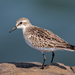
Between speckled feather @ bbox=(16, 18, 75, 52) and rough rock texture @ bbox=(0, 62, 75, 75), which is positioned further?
speckled feather @ bbox=(16, 18, 75, 52)

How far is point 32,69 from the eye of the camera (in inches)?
416

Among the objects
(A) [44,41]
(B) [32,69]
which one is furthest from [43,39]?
(B) [32,69]

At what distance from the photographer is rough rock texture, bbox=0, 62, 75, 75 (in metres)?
9.83

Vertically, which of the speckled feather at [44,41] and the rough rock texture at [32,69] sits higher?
the speckled feather at [44,41]

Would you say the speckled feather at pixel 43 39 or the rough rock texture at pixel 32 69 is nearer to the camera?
the rough rock texture at pixel 32 69

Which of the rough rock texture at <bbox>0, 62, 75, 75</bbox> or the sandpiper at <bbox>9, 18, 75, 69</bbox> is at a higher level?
the sandpiper at <bbox>9, 18, 75, 69</bbox>

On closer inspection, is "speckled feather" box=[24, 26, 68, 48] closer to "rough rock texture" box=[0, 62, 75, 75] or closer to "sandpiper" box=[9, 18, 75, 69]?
"sandpiper" box=[9, 18, 75, 69]

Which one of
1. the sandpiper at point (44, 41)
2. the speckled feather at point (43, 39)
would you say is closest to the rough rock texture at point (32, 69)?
the sandpiper at point (44, 41)

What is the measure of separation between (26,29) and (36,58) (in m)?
7.57

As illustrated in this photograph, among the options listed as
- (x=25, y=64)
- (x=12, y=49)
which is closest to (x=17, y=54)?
(x=12, y=49)

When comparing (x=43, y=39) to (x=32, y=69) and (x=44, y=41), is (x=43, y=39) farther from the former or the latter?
(x=32, y=69)

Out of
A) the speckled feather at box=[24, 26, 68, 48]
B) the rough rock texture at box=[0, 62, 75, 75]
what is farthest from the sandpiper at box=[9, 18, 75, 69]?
the rough rock texture at box=[0, 62, 75, 75]

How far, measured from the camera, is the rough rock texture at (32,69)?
9.83 metres

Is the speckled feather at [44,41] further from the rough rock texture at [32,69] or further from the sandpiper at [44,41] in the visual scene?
the rough rock texture at [32,69]
